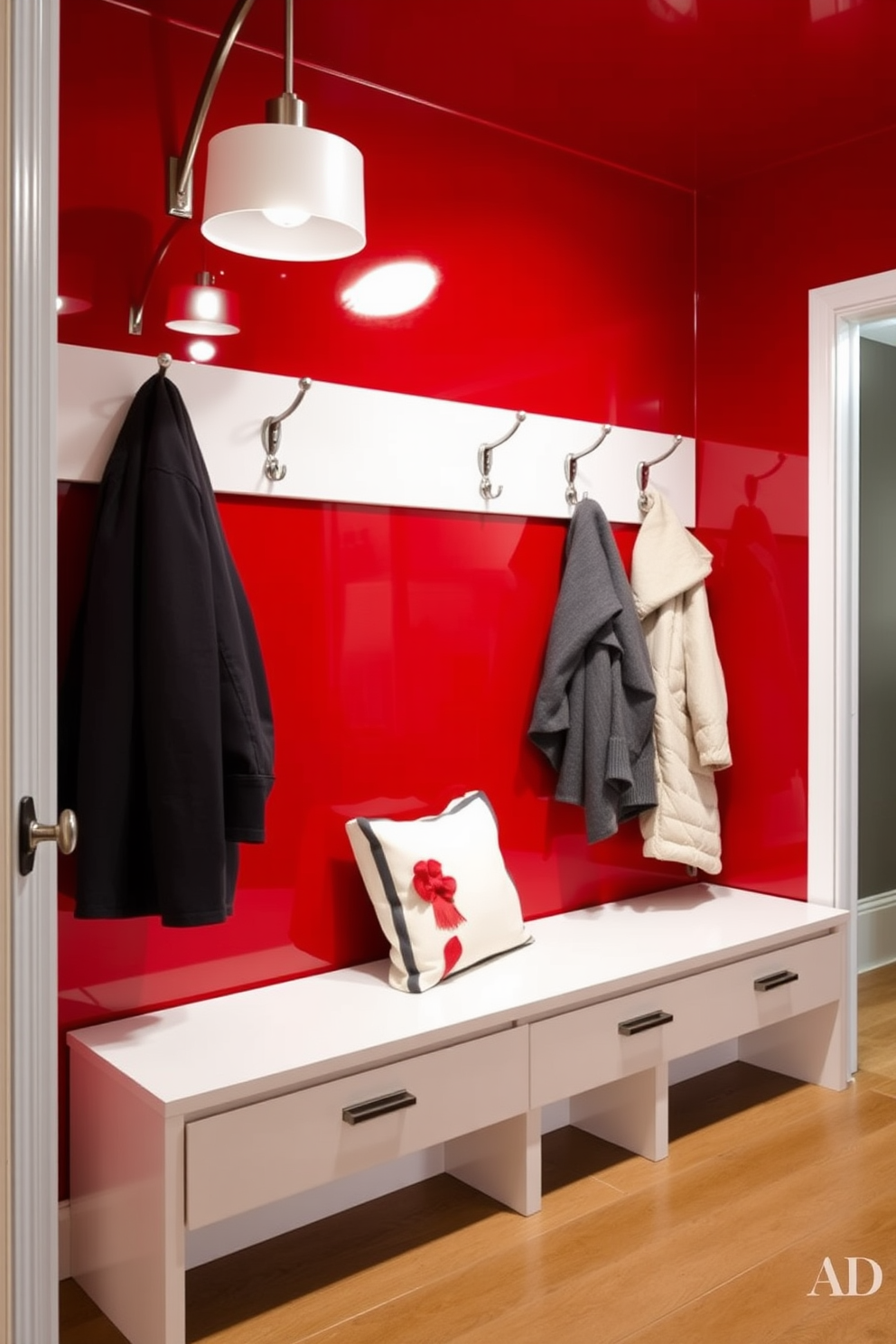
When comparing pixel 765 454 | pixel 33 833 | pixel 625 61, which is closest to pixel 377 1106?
pixel 33 833

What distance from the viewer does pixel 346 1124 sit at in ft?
7.09

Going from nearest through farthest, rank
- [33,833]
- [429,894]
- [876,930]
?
1. [33,833]
2. [429,894]
3. [876,930]

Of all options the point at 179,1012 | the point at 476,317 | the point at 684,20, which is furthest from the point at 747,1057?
the point at 684,20

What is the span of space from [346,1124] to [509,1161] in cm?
52

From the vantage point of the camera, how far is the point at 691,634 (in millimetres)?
3271

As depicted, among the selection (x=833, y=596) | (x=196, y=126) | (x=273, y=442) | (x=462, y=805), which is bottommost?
(x=462, y=805)

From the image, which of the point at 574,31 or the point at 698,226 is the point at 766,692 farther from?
the point at 574,31

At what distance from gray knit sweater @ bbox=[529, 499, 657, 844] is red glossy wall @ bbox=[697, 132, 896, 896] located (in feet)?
1.44

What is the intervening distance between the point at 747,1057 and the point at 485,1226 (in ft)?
3.93

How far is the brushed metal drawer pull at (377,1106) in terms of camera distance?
2.16 m

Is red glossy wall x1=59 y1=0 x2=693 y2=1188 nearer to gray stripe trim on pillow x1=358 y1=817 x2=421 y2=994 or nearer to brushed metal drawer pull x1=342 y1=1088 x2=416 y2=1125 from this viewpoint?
gray stripe trim on pillow x1=358 y1=817 x2=421 y2=994

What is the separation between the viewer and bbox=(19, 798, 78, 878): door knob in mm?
1481

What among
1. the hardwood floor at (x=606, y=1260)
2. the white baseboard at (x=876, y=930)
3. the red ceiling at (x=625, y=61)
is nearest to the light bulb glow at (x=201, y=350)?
the red ceiling at (x=625, y=61)

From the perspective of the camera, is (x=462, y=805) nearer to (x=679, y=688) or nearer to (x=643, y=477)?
(x=679, y=688)
